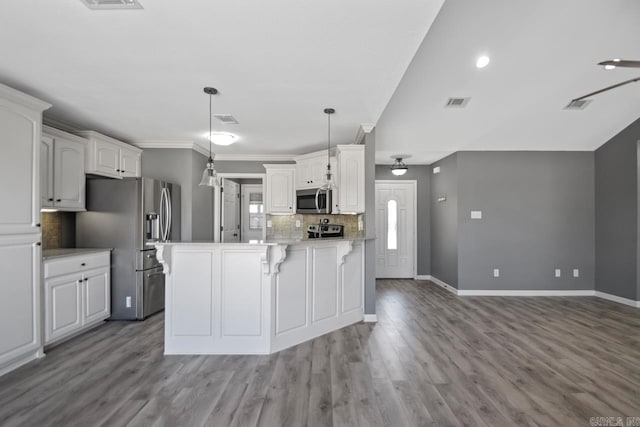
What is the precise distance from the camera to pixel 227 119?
12.6 ft

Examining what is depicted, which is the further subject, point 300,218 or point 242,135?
point 300,218

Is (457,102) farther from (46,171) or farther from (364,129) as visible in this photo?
(46,171)

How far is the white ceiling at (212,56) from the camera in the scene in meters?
1.87

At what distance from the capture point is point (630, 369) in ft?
8.93

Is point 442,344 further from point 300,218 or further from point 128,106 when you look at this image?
point 128,106

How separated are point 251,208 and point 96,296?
385cm

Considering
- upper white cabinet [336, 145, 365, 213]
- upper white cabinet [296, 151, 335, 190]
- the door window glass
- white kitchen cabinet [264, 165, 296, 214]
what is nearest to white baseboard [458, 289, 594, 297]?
the door window glass

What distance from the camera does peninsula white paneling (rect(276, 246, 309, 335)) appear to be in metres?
3.14

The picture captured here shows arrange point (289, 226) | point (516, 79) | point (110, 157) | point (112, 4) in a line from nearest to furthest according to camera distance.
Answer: point (112, 4), point (516, 79), point (110, 157), point (289, 226)

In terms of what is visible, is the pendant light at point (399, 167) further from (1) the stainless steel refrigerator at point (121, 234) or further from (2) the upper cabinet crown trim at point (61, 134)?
(2) the upper cabinet crown trim at point (61, 134)

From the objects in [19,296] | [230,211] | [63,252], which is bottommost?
[19,296]

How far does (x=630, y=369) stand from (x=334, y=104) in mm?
3506

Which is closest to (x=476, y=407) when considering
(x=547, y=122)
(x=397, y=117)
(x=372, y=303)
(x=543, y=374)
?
(x=543, y=374)

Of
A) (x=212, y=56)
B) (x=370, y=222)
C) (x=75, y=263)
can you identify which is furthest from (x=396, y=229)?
(x=75, y=263)
